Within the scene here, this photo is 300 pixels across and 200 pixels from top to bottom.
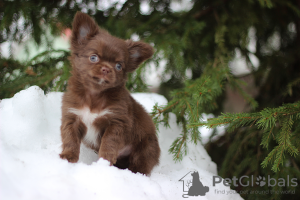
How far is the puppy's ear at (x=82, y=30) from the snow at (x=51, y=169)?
67 cm

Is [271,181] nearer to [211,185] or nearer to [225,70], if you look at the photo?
[211,185]

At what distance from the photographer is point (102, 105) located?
2033mm

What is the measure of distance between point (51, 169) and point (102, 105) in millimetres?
648

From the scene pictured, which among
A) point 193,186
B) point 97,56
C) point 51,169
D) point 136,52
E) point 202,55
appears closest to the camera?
point 51,169

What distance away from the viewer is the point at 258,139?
305 cm

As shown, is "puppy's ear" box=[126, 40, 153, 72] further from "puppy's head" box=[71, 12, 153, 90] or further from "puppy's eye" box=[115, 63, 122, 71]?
"puppy's eye" box=[115, 63, 122, 71]

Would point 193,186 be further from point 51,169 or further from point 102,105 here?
point 51,169

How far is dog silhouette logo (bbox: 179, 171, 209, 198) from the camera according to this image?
1.98 metres

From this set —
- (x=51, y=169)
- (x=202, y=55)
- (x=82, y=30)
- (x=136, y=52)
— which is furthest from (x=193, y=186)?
(x=202, y=55)

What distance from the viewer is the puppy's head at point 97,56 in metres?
1.93

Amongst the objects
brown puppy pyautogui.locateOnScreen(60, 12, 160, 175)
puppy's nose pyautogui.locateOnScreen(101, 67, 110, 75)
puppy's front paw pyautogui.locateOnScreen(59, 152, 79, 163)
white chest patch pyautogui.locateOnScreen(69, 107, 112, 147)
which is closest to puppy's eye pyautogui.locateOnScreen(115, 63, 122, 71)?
brown puppy pyautogui.locateOnScreen(60, 12, 160, 175)

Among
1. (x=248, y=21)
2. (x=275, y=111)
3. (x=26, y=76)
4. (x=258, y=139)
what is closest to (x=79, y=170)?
(x=275, y=111)

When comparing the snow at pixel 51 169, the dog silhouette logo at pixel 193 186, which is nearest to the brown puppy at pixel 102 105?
the snow at pixel 51 169

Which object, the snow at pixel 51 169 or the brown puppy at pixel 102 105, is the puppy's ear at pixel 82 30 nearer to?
the brown puppy at pixel 102 105
